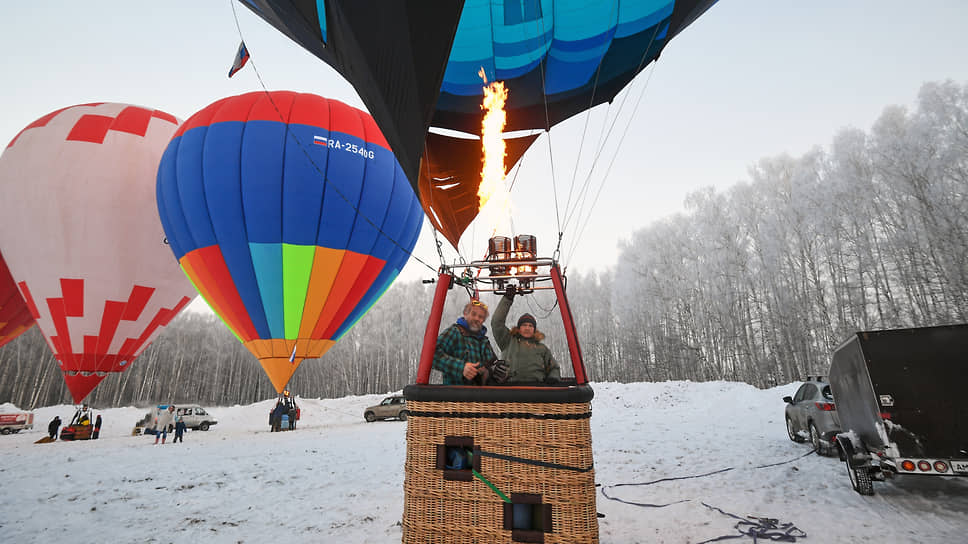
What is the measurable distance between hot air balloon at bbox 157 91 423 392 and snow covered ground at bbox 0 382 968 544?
9.52ft

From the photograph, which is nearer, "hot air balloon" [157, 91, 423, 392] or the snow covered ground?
the snow covered ground

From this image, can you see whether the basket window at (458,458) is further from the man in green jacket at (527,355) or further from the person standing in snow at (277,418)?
the person standing in snow at (277,418)

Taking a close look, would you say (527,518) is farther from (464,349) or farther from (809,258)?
(809,258)

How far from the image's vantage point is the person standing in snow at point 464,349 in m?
2.56

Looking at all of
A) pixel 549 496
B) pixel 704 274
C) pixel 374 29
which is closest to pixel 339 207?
pixel 374 29

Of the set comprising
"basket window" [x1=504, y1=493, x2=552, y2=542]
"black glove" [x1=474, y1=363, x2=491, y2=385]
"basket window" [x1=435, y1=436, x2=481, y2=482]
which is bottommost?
"basket window" [x1=504, y1=493, x2=552, y2=542]

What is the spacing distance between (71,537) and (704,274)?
1138 inches

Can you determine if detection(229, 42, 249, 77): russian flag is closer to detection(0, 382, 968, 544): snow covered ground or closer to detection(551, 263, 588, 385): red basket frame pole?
detection(0, 382, 968, 544): snow covered ground

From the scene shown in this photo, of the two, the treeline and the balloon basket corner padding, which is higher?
the treeline

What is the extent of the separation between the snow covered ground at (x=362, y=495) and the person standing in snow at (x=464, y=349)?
171 cm

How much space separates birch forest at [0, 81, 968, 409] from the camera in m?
15.6

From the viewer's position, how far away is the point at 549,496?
1930 mm

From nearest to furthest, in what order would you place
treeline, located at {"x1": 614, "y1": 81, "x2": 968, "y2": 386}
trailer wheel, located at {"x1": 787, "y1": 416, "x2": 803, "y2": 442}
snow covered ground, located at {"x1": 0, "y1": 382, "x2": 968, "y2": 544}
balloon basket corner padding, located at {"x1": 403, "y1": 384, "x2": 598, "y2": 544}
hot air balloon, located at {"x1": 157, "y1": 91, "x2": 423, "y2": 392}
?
balloon basket corner padding, located at {"x1": 403, "y1": 384, "x2": 598, "y2": 544} → snow covered ground, located at {"x1": 0, "y1": 382, "x2": 968, "y2": 544} → trailer wheel, located at {"x1": 787, "y1": 416, "x2": 803, "y2": 442} → hot air balloon, located at {"x1": 157, "y1": 91, "x2": 423, "y2": 392} → treeline, located at {"x1": 614, "y1": 81, "x2": 968, "y2": 386}

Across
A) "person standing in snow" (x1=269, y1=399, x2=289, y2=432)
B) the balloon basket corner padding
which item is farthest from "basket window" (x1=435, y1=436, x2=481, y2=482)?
"person standing in snow" (x1=269, y1=399, x2=289, y2=432)
